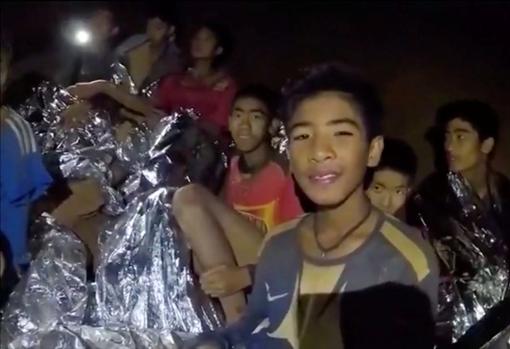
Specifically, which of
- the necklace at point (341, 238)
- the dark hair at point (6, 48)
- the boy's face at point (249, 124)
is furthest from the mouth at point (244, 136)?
the dark hair at point (6, 48)

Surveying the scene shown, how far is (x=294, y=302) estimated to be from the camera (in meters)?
0.70

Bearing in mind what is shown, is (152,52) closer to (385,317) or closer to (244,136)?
(244,136)

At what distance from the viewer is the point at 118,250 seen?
2.47 feet

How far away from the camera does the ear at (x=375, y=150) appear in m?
0.70

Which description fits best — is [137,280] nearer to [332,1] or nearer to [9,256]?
[9,256]

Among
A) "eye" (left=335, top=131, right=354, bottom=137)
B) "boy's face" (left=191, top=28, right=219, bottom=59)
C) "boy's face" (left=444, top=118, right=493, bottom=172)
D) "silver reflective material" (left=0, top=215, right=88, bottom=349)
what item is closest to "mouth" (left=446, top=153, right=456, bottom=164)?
Result: "boy's face" (left=444, top=118, right=493, bottom=172)

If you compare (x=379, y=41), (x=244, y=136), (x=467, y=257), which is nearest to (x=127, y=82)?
(x=244, y=136)

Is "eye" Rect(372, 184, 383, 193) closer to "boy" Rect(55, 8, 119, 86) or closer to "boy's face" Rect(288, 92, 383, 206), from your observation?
"boy's face" Rect(288, 92, 383, 206)

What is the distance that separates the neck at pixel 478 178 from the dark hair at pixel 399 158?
0.16 ft

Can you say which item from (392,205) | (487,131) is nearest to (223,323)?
(392,205)

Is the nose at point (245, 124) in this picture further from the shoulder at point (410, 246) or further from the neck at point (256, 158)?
the shoulder at point (410, 246)

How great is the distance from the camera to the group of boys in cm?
69

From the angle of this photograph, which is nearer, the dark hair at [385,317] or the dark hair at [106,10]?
the dark hair at [385,317]

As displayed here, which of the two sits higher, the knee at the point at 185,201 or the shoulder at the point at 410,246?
the knee at the point at 185,201
